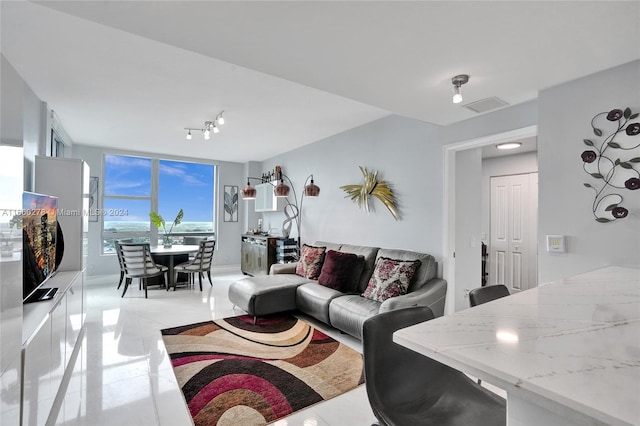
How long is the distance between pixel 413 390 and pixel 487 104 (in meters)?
2.56

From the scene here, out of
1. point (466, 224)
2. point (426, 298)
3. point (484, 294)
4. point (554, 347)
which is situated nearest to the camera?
point (554, 347)

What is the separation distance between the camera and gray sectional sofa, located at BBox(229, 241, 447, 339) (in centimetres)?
304

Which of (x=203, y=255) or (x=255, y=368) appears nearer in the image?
(x=255, y=368)

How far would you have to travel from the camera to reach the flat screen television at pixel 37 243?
6.76ft

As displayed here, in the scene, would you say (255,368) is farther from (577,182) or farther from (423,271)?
(577,182)

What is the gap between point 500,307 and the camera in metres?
1.09

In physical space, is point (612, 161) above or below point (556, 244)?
above

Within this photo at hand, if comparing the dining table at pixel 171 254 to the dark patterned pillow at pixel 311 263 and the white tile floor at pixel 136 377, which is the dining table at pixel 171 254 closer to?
the white tile floor at pixel 136 377

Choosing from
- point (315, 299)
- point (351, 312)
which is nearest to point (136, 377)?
point (315, 299)

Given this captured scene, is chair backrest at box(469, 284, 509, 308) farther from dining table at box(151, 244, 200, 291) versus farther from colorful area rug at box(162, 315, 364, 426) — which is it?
dining table at box(151, 244, 200, 291)

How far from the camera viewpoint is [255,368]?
8.66ft

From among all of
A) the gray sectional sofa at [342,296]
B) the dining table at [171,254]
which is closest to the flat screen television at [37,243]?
the gray sectional sofa at [342,296]

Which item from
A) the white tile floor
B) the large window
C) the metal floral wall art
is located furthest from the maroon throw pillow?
the large window

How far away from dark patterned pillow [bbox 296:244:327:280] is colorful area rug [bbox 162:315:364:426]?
2.56ft
